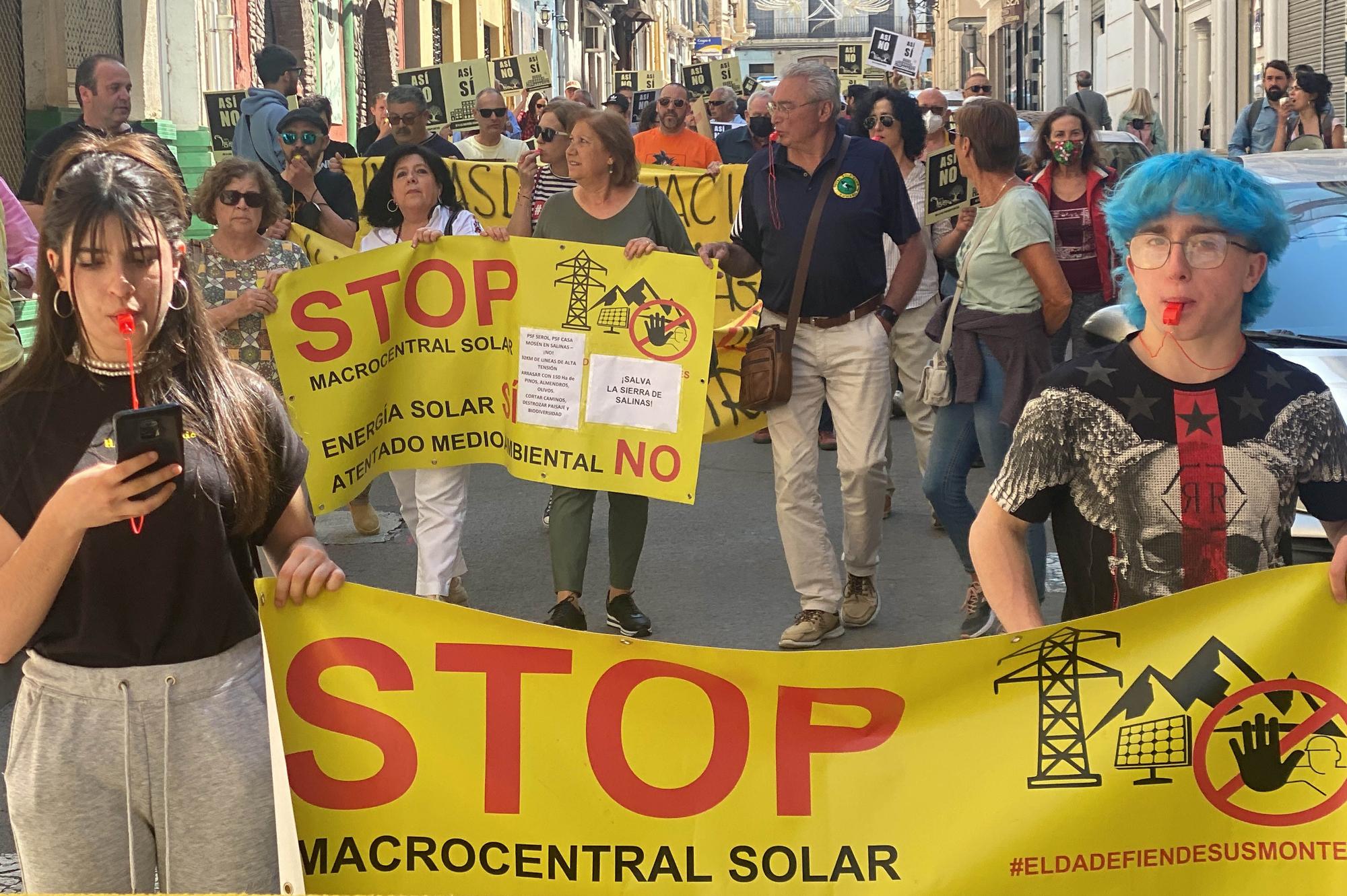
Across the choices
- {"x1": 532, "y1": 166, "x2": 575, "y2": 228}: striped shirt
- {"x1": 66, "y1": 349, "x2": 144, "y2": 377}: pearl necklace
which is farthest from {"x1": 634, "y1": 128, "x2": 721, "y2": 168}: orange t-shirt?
{"x1": 66, "y1": 349, "x2": 144, "y2": 377}: pearl necklace

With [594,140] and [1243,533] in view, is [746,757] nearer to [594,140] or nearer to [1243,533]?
[1243,533]

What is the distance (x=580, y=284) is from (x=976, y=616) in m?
2.02

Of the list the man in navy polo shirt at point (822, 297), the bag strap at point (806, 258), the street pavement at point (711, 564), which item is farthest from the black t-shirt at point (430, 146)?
the bag strap at point (806, 258)

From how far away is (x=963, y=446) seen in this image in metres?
6.55

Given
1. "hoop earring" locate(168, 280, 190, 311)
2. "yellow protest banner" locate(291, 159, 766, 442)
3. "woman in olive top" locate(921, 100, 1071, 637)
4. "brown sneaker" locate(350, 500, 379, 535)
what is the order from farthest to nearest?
"yellow protest banner" locate(291, 159, 766, 442) < "brown sneaker" locate(350, 500, 379, 535) < "woman in olive top" locate(921, 100, 1071, 637) < "hoop earring" locate(168, 280, 190, 311)

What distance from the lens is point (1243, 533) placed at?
2961mm

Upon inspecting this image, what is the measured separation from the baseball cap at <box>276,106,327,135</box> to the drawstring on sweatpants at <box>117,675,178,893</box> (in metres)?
6.63

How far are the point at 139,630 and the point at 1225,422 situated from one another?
6.06 feet

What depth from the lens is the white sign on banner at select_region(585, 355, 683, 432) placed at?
644 centimetres

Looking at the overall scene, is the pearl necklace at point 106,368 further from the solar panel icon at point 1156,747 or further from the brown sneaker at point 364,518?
the brown sneaker at point 364,518

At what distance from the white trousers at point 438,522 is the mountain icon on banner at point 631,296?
92cm

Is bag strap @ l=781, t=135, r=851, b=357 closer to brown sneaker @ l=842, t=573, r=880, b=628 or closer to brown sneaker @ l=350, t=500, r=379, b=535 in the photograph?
brown sneaker @ l=842, t=573, r=880, b=628

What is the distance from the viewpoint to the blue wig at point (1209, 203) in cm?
298

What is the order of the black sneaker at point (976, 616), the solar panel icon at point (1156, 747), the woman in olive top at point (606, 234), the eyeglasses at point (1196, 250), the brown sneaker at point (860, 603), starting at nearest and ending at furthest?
the solar panel icon at point (1156, 747), the eyeglasses at point (1196, 250), the black sneaker at point (976, 616), the woman in olive top at point (606, 234), the brown sneaker at point (860, 603)
